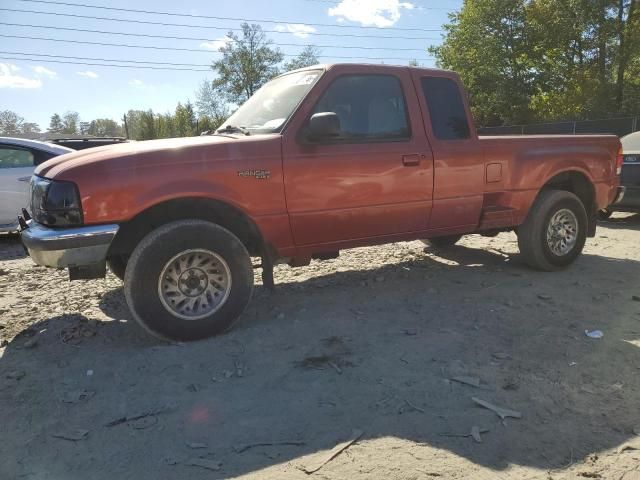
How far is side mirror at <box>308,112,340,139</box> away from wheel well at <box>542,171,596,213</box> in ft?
10.2

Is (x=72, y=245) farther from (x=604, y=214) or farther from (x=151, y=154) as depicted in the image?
(x=604, y=214)

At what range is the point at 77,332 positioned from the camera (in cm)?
409

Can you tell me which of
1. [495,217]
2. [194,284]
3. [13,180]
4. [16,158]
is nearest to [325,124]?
[194,284]

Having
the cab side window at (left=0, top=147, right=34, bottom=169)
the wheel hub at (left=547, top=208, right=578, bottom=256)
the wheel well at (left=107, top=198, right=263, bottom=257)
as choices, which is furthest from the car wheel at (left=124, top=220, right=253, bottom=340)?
the cab side window at (left=0, top=147, right=34, bottom=169)

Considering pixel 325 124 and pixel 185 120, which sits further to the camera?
pixel 185 120

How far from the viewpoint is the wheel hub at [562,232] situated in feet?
18.8

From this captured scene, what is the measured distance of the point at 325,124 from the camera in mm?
3941

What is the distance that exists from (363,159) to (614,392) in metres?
2.48

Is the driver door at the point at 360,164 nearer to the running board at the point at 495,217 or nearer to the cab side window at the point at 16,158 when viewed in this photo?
the running board at the point at 495,217

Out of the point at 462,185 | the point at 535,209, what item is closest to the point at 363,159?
the point at 462,185

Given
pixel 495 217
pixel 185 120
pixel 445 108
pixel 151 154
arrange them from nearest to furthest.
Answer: pixel 151 154 < pixel 445 108 < pixel 495 217 < pixel 185 120

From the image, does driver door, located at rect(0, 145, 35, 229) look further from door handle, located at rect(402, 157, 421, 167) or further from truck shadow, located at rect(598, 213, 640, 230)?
truck shadow, located at rect(598, 213, 640, 230)

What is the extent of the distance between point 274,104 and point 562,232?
3570 mm

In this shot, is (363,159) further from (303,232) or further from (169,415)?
(169,415)
